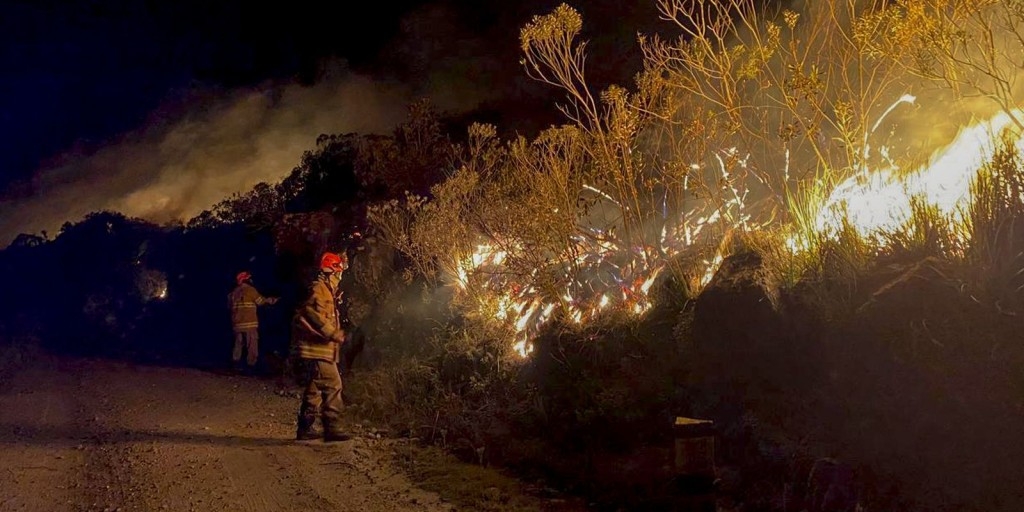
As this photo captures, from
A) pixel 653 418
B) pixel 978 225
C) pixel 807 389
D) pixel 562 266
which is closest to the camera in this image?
pixel 978 225

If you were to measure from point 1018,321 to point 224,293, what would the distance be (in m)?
18.2

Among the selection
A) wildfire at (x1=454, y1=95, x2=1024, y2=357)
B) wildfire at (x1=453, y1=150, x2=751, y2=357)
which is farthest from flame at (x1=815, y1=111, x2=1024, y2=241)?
wildfire at (x1=453, y1=150, x2=751, y2=357)

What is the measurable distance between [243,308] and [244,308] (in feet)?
0.06

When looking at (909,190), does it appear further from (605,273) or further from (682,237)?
(605,273)

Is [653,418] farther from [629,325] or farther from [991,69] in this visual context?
[991,69]

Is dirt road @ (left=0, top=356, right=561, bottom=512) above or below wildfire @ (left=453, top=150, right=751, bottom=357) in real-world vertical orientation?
below

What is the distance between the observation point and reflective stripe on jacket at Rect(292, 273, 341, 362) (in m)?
8.34

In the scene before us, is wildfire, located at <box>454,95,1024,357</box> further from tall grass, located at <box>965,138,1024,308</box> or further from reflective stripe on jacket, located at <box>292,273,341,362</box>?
reflective stripe on jacket, located at <box>292,273,341,362</box>

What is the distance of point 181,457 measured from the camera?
7641mm

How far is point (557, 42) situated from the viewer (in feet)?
27.4

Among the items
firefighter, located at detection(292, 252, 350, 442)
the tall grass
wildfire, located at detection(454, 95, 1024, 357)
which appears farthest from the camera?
firefighter, located at detection(292, 252, 350, 442)

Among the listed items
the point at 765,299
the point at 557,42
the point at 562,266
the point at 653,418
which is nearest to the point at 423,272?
the point at 562,266

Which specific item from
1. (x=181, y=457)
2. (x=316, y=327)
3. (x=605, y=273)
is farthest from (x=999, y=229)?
(x=181, y=457)

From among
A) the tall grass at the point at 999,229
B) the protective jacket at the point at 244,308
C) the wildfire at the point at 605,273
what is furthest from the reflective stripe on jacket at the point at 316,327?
the tall grass at the point at 999,229
